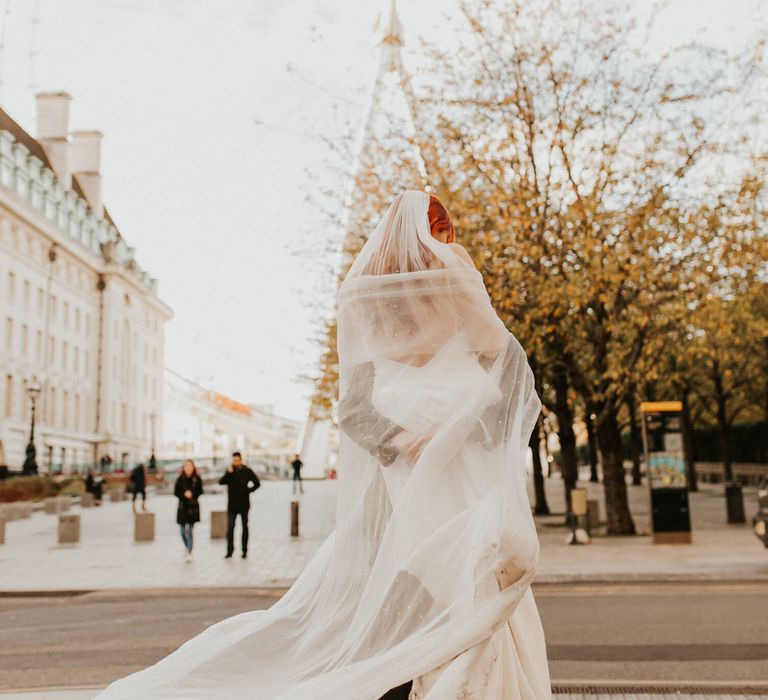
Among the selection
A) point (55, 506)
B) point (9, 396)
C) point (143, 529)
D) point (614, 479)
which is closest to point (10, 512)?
point (55, 506)

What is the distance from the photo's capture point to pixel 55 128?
75688mm

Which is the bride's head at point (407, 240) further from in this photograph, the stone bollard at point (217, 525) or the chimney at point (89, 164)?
the chimney at point (89, 164)

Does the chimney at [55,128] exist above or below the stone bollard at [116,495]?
above

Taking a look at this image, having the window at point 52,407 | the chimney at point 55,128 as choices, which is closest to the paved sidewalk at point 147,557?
the window at point 52,407

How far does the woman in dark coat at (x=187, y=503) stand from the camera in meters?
16.2

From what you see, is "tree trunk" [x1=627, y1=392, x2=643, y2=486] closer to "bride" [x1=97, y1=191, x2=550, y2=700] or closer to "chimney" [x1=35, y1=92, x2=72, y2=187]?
→ "bride" [x1=97, y1=191, x2=550, y2=700]

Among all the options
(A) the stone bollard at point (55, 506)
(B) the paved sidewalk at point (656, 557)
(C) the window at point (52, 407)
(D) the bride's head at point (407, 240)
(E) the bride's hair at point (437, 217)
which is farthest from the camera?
(C) the window at point (52, 407)

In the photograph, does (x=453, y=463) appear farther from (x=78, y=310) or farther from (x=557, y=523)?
(x=78, y=310)

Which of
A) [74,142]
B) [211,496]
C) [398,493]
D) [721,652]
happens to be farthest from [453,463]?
[74,142]

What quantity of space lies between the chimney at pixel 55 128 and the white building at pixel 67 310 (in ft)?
0.27

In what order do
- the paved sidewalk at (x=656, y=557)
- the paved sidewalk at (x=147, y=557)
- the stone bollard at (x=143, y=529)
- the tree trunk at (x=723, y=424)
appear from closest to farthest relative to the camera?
the paved sidewalk at (x=656, y=557) → the paved sidewalk at (x=147, y=557) → the stone bollard at (x=143, y=529) → the tree trunk at (x=723, y=424)

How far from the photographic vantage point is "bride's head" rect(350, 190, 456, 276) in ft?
11.2

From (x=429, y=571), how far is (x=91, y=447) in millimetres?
77598

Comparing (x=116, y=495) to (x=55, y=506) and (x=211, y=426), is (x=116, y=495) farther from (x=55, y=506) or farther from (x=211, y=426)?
(x=211, y=426)
